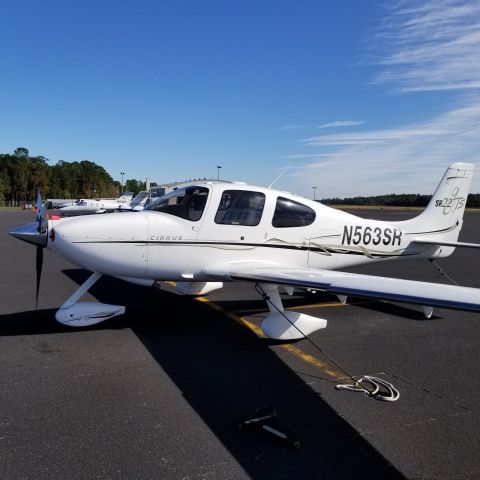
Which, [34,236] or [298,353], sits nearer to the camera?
[298,353]

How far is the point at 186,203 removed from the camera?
6.25 meters

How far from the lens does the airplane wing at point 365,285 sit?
3.80 meters

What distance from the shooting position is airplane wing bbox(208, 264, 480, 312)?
380 cm

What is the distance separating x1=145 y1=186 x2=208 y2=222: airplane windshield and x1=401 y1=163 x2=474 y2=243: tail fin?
14.5 feet

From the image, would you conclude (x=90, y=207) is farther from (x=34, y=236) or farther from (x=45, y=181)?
(x=45, y=181)

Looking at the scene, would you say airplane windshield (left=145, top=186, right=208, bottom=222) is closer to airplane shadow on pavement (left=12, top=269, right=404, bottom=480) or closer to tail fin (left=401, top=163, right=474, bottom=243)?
airplane shadow on pavement (left=12, top=269, right=404, bottom=480)

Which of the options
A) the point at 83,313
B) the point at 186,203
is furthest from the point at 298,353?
the point at 83,313

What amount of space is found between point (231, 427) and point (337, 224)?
431 cm

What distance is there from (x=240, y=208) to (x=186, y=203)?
80 cm

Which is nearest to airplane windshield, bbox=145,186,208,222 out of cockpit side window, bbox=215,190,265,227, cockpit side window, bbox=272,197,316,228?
cockpit side window, bbox=215,190,265,227

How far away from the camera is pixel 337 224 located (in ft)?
23.2

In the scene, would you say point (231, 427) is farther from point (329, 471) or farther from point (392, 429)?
point (392, 429)

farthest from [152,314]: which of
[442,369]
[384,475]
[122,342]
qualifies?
[384,475]

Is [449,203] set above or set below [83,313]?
above
